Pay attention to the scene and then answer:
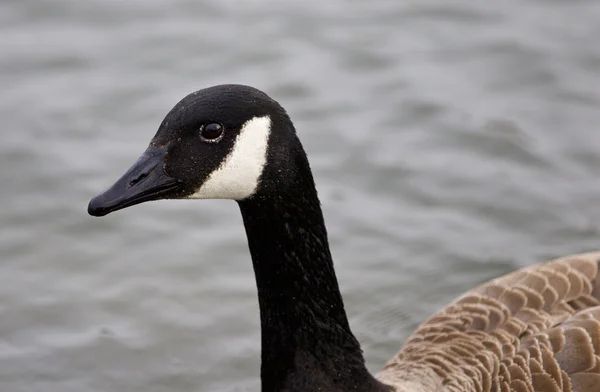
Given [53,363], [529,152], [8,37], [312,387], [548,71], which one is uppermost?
[8,37]

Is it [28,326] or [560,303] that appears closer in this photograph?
[560,303]

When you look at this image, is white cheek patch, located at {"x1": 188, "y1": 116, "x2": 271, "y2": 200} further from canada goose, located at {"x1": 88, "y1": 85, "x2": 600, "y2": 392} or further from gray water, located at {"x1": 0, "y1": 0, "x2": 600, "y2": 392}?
gray water, located at {"x1": 0, "y1": 0, "x2": 600, "y2": 392}

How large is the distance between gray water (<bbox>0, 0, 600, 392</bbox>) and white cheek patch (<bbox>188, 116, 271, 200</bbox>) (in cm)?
257

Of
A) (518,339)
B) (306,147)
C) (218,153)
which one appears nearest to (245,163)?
(218,153)

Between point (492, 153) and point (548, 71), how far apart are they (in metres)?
1.39

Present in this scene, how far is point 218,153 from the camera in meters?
4.64

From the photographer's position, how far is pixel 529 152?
9.06 m

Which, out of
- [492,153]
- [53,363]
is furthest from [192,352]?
[492,153]

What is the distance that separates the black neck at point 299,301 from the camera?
4.83 metres

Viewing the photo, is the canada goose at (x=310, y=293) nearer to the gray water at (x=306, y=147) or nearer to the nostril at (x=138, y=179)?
the nostril at (x=138, y=179)

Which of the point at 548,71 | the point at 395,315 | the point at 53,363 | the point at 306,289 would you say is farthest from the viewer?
the point at 548,71

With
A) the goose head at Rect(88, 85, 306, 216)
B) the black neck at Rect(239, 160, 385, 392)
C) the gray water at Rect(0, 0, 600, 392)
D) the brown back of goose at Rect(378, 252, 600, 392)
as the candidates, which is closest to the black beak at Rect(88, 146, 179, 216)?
the goose head at Rect(88, 85, 306, 216)

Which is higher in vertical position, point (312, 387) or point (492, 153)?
point (492, 153)

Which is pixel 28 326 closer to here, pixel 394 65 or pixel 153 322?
pixel 153 322
